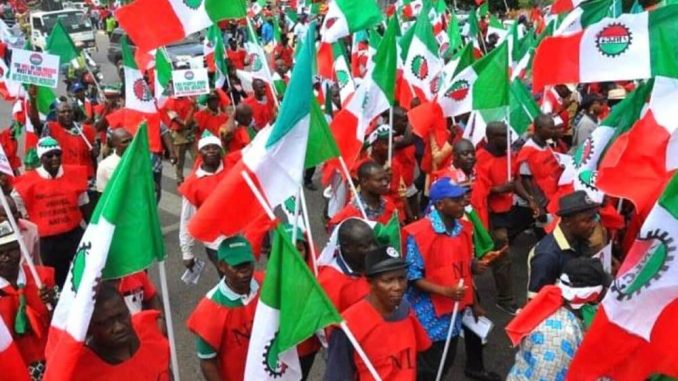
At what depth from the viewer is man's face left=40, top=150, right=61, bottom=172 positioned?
587 centimetres

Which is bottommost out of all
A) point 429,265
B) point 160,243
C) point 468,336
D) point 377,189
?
point 468,336

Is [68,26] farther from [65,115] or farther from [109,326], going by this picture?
[109,326]

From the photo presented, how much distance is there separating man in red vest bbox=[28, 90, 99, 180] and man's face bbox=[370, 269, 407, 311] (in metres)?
5.29

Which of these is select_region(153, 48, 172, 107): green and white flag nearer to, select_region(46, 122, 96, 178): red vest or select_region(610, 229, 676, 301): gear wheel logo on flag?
select_region(46, 122, 96, 178): red vest

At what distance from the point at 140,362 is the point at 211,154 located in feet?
9.89

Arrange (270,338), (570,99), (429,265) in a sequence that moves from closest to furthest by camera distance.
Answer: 1. (270,338)
2. (429,265)
3. (570,99)

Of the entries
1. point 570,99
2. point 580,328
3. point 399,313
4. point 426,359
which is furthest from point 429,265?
point 570,99

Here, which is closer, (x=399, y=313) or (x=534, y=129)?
(x=399, y=313)

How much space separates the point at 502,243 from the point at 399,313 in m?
3.32

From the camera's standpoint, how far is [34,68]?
805 centimetres

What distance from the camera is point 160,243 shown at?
3.33 metres

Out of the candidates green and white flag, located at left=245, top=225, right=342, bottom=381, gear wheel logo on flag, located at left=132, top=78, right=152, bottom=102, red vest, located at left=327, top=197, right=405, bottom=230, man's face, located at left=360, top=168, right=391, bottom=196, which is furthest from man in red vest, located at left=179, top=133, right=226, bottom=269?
green and white flag, located at left=245, top=225, right=342, bottom=381

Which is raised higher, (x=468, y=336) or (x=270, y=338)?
(x=270, y=338)

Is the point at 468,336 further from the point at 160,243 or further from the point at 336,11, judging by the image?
the point at 336,11
